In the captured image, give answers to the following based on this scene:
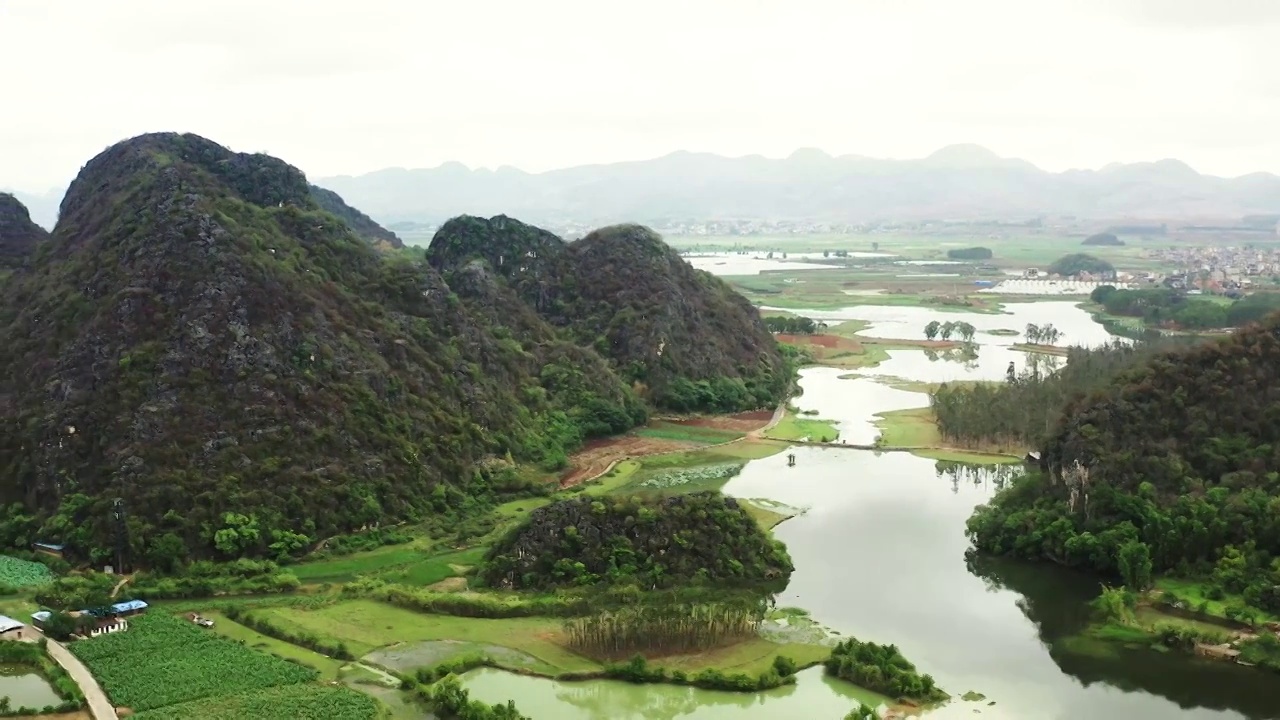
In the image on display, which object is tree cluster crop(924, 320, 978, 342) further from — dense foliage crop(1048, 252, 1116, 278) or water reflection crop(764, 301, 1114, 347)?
dense foliage crop(1048, 252, 1116, 278)

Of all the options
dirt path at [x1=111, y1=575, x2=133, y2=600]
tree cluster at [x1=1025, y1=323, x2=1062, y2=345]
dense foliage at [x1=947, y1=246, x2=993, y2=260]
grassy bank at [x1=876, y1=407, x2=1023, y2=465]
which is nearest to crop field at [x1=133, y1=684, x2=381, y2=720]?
dirt path at [x1=111, y1=575, x2=133, y2=600]

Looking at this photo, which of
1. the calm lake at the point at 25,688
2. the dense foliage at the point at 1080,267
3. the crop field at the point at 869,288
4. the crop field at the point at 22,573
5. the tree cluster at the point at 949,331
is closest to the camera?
the calm lake at the point at 25,688

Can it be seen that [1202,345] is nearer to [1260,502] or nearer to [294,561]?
[1260,502]

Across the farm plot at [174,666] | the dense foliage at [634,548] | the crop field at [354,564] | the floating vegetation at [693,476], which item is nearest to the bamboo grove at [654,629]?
the dense foliage at [634,548]

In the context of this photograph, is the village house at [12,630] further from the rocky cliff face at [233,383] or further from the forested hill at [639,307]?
the forested hill at [639,307]

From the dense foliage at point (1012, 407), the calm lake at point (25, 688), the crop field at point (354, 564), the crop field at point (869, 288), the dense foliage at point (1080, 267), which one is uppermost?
the dense foliage at point (1080, 267)

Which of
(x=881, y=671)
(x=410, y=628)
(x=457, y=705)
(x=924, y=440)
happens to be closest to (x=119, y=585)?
(x=410, y=628)

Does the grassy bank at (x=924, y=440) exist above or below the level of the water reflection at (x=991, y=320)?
below
